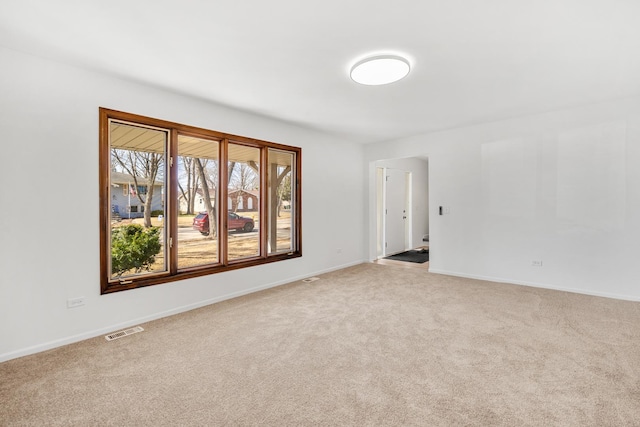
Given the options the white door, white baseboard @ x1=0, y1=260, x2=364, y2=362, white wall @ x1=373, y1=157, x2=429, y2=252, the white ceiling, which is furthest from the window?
white wall @ x1=373, y1=157, x2=429, y2=252

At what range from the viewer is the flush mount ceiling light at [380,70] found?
8.56ft

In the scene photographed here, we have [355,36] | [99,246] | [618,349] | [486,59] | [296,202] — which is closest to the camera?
[355,36]

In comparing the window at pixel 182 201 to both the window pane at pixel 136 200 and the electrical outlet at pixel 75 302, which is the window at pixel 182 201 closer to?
Result: the window pane at pixel 136 200

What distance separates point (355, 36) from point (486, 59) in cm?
125

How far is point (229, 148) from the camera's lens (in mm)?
4035

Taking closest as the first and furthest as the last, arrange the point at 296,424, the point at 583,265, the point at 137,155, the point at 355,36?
the point at 296,424 → the point at 355,36 → the point at 137,155 → the point at 583,265

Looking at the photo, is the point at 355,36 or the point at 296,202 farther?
the point at 296,202

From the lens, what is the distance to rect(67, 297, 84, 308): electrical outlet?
2.69 meters

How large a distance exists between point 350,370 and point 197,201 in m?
2.67

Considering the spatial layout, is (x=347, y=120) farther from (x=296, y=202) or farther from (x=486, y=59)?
(x=486, y=59)

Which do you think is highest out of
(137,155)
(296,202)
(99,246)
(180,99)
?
(180,99)

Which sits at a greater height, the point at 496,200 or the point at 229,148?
the point at 229,148

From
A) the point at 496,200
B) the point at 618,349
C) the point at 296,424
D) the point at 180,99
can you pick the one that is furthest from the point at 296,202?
the point at 618,349

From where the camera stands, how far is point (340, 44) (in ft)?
7.89
